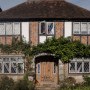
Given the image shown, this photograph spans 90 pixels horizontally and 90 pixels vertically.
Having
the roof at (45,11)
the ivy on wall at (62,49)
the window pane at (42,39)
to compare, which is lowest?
the ivy on wall at (62,49)

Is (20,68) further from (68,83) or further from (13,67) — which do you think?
(68,83)

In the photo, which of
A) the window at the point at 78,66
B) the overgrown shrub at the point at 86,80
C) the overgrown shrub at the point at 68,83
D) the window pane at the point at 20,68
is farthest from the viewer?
the window pane at the point at 20,68

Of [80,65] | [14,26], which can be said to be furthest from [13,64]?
[80,65]

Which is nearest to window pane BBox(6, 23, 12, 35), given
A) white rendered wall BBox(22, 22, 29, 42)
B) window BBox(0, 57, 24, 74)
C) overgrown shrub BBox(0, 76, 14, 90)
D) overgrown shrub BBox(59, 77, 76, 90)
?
white rendered wall BBox(22, 22, 29, 42)

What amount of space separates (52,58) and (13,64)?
334cm

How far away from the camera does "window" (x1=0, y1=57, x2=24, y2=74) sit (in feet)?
125

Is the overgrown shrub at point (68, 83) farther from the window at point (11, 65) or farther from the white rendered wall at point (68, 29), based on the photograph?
the window at point (11, 65)

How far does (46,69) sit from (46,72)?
254mm

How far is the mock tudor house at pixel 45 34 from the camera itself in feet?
124

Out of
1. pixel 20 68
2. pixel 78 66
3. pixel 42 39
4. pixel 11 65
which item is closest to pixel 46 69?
pixel 20 68

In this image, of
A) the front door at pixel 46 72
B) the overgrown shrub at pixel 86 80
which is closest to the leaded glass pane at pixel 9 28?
the front door at pixel 46 72

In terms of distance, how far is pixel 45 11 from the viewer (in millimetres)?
39125

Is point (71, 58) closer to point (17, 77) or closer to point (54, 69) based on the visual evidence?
point (54, 69)

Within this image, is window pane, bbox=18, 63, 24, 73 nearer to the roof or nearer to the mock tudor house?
the mock tudor house
